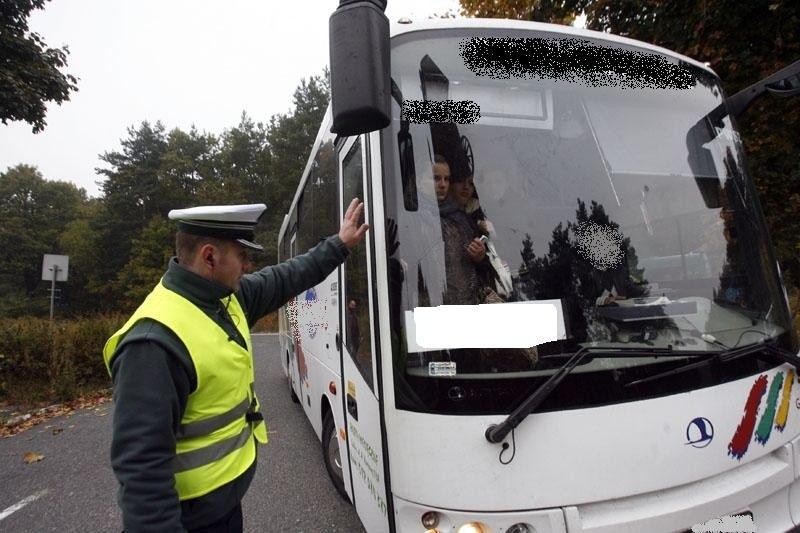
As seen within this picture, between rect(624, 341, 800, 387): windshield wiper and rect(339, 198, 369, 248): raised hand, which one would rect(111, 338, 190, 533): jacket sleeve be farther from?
rect(624, 341, 800, 387): windshield wiper

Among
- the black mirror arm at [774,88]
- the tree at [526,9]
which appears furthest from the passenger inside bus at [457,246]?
the tree at [526,9]

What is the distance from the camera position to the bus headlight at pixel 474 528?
170 centimetres

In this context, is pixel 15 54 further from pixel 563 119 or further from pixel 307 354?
pixel 563 119

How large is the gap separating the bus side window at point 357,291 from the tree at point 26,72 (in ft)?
31.6

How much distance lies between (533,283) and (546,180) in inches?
19.6

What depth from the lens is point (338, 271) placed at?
9.85 ft

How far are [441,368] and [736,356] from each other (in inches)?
48.1

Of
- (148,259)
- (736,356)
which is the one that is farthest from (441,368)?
(148,259)

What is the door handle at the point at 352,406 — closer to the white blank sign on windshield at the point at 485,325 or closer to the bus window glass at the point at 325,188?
the white blank sign on windshield at the point at 485,325

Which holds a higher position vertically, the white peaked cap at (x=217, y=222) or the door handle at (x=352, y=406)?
the white peaked cap at (x=217, y=222)

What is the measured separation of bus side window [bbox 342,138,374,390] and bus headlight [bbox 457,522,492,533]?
28.3 inches

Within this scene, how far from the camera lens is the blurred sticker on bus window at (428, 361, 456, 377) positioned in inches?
70.6

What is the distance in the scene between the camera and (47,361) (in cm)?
873

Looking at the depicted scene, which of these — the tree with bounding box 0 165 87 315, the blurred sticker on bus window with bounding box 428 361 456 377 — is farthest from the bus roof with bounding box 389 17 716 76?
the tree with bounding box 0 165 87 315
